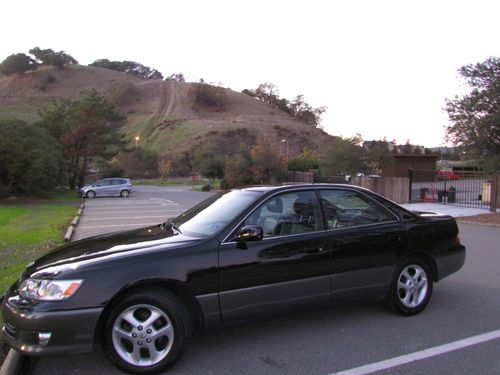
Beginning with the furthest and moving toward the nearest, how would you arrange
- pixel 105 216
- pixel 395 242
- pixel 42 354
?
pixel 105 216, pixel 395 242, pixel 42 354

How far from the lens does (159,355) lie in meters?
3.84

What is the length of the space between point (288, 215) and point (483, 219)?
13.1 meters

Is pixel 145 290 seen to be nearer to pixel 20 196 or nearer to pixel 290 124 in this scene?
pixel 20 196

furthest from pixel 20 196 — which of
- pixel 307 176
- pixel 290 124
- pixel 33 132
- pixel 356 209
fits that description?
pixel 290 124

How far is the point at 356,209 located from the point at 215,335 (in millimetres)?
2020

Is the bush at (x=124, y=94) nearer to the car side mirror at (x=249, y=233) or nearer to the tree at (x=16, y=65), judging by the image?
the tree at (x=16, y=65)

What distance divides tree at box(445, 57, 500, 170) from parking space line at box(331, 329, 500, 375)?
16.1 metres

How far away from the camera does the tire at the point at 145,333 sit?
377cm

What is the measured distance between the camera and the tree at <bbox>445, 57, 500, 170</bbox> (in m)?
19.0

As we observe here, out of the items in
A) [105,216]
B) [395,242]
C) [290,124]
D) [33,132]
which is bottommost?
[105,216]

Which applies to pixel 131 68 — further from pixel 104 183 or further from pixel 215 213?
pixel 215 213

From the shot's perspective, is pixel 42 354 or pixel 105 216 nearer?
pixel 42 354

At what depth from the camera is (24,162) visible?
92.7ft

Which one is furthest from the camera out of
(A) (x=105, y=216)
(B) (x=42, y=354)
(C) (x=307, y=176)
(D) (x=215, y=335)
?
(C) (x=307, y=176)
